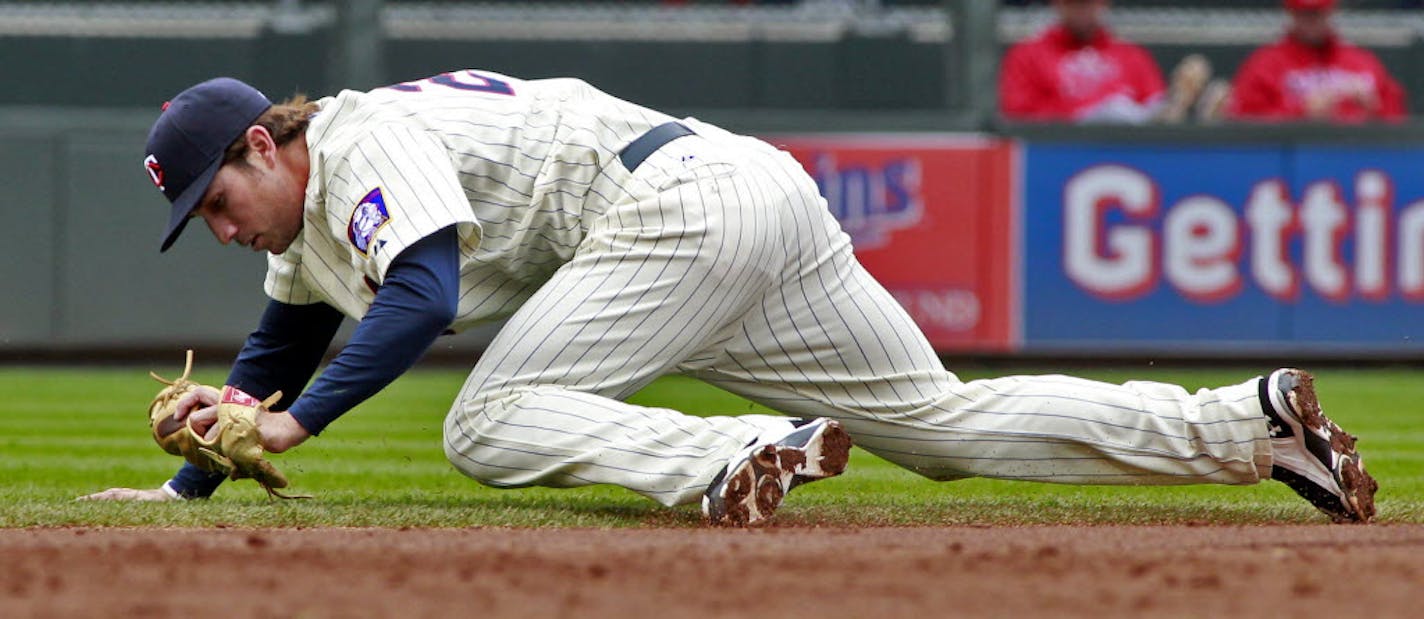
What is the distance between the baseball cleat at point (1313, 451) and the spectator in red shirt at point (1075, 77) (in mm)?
6115

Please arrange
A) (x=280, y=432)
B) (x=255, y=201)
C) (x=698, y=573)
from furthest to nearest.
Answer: (x=255, y=201)
(x=280, y=432)
(x=698, y=573)

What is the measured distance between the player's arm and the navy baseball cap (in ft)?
1.42

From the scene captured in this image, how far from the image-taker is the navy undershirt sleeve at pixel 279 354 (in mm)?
4480

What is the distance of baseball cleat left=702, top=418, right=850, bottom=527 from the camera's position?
3.79 meters

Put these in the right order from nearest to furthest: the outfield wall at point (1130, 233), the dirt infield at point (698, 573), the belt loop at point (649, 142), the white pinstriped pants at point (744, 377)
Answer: the dirt infield at point (698, 573)
the white pinstriped pants at point (744, 377)
the belt loop at point (649, 142)
the outfield wall at point (1130, 233)

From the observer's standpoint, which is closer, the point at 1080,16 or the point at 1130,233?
the point at 1130,233

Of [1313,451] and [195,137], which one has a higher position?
[195,137]

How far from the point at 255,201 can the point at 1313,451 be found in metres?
2.23

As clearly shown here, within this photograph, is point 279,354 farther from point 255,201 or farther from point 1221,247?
point 1221,247

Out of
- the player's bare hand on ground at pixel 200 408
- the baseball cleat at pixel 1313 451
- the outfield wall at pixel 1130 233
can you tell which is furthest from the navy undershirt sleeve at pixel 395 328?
the outfield wall at pixel 1130 233

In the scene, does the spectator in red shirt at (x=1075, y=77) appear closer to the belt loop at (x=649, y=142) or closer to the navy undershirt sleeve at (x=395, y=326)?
the belt loop at (x=649, y=142)

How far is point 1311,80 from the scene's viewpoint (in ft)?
34.1

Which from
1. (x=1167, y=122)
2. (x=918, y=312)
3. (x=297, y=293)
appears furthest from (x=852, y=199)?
(x=297, y=293)

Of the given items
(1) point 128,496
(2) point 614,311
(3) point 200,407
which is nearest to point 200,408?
(3) point 200,407
